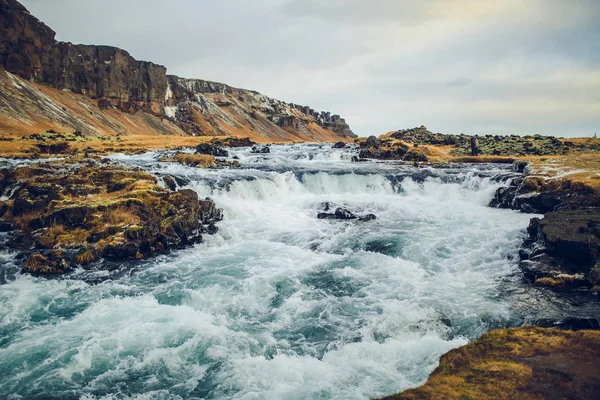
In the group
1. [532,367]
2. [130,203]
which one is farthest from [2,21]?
[532,367]

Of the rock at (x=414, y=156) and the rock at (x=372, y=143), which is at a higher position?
the rock at (x=372, y=143)

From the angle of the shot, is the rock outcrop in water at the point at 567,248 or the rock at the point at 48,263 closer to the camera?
the rock outcrop in water at the point at 567,248

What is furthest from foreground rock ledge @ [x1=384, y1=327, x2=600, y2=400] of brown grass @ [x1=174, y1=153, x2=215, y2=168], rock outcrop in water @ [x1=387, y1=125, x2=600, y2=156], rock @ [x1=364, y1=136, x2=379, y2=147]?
rock @ [x1=364, y1=136, x2=379, y2=147]

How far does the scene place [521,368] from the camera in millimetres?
6625

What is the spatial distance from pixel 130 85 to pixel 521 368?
119 metres

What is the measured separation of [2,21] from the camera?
7825 cm

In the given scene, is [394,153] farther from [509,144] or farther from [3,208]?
[3,208]

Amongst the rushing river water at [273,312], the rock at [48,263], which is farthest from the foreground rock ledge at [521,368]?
the rock at [48,263]

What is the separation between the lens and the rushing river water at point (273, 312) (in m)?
9.96

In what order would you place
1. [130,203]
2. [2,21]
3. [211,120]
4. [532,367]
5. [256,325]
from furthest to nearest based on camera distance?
[211,120] → [2,21] → [130,203] → [256,325] → [532,367]

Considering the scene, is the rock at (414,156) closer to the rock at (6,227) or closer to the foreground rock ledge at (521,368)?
the rock at (6,227)

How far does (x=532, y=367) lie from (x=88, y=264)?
18.2 m

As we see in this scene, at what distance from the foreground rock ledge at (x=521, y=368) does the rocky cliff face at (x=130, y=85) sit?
289 ft

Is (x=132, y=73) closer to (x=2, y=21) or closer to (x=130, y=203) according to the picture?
(x=2, y=21)
